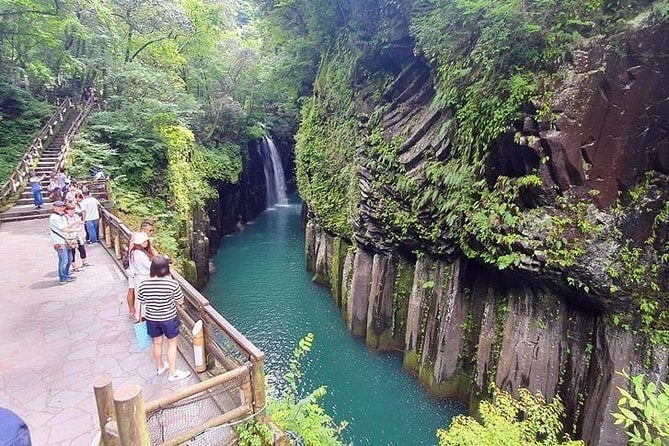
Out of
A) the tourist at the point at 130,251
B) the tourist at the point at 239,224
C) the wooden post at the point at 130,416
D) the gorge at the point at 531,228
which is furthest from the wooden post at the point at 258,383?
the tourist at the point at 239,224

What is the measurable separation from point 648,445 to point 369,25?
1449cm

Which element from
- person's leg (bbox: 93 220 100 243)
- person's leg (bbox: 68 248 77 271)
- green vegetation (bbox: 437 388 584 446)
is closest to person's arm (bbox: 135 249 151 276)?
person's leg (bbox: 68 248 77 271)

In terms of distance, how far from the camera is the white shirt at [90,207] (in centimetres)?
1075

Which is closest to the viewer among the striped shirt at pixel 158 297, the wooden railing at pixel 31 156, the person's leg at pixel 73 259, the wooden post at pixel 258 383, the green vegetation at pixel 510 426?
the wooden post at pixel 258 383

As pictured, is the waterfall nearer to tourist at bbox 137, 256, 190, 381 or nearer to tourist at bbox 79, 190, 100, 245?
tourist at bbox 79, 190, 100, 245

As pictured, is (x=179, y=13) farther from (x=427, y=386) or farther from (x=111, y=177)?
(x=427, y=386)

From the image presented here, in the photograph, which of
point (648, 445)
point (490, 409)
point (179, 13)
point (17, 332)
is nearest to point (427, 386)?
point (490, 409)

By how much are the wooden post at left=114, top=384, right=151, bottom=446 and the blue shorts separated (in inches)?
71.7

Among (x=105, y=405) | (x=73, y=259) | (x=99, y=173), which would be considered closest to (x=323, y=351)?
(x=73, y=259)

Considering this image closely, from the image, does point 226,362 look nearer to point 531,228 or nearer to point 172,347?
point 172,347

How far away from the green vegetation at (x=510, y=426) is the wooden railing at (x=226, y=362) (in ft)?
12.9

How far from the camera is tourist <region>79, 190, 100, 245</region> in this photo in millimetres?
10781

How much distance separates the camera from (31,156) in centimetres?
1784

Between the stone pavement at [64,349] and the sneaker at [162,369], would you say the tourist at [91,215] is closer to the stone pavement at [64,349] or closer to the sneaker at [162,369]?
the stone pavement at [64,349]
